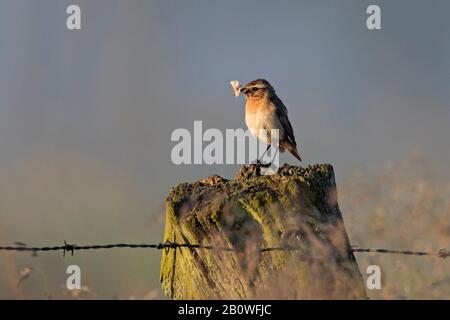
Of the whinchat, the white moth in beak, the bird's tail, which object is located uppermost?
the white moth in beak

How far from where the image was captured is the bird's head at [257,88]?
8242 millimetres

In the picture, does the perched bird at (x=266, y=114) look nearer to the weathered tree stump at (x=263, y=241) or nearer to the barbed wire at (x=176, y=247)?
the barbed wire at (x=176, y=247)

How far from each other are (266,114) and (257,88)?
0.30m

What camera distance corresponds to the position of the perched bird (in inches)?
323

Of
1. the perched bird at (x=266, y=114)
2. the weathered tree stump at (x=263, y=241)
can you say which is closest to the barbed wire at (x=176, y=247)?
the weathered tree stump at (x=263, y=241)

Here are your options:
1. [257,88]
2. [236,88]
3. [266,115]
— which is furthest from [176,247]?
[257,88]

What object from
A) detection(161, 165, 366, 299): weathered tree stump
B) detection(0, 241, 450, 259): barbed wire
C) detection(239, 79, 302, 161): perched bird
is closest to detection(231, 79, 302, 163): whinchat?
detection(239, 79, 302, 161): perched bird

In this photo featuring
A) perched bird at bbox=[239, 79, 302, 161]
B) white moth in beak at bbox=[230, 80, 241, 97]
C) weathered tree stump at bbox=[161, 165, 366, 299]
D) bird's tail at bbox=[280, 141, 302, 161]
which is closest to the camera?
weathered tree stump at bbox=[161, 165, 366, 299]

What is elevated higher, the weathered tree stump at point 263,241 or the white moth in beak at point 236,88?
the white moth in beak at point 236,88

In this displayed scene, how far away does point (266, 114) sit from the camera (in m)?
8.17

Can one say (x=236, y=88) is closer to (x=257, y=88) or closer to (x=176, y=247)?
(x=257, y=88)

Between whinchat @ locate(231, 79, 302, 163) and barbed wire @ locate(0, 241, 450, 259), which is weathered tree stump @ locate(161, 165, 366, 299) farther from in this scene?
whinchat @ locate(231, 79, 302, 163)

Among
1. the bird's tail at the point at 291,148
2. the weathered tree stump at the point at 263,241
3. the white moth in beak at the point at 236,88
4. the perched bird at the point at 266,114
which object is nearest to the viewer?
the weathered tree stump at the point at 263,241
